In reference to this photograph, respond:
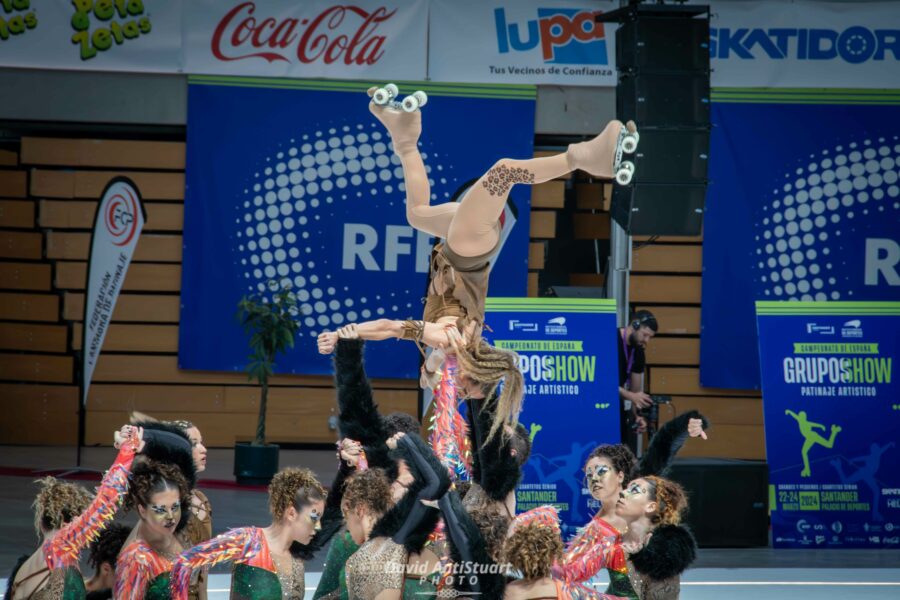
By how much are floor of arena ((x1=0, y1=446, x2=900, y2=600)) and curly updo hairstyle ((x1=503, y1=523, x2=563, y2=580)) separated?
2661 millimetres

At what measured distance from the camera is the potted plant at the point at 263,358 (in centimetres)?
994

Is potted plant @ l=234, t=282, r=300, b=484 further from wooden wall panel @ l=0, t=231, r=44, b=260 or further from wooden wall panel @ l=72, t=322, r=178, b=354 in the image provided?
wooden wall panel @ l=0, t=231, r=44, b=260

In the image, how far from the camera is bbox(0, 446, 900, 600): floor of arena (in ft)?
22.1

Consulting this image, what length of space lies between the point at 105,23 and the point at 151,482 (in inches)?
300

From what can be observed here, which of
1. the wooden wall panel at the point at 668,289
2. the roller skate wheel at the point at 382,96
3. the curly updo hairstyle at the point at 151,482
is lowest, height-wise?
the curly updo hairstyle at the point at 151,482

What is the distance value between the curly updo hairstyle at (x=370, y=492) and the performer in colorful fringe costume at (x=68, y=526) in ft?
2.50

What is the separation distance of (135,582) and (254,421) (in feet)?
26.2

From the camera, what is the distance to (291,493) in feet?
13.2

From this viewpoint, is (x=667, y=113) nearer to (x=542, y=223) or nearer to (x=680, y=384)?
(x=542, y=223)

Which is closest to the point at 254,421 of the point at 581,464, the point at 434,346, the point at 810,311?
the point at 581,464

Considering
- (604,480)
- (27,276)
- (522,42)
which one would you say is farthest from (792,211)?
(604,480)

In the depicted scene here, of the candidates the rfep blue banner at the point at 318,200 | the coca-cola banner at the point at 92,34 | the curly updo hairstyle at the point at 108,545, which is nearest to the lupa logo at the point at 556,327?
the rfep blue banner at the point at 318,200

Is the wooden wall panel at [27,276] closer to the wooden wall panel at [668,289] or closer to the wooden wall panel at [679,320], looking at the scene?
the wooden wall panel at [668,289]

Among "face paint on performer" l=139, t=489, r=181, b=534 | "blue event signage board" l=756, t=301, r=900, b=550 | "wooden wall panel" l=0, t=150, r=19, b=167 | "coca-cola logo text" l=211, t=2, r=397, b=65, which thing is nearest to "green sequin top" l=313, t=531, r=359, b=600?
"face paint on performer" l=139, t=489, r=181, b=534
